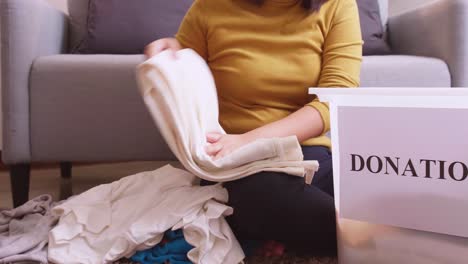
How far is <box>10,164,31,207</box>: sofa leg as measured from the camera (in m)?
0.98

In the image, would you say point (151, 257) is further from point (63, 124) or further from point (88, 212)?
point (63, 124)

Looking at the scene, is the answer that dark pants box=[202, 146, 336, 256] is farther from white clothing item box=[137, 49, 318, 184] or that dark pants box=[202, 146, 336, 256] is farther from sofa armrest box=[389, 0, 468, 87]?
sofa armrest box=[389, 0, 468, 87]

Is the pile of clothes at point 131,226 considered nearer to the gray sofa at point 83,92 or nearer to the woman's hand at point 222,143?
the woman's hand at point 222,143

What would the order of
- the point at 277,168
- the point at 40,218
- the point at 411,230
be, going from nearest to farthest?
the point at 411,230 < the point at 277,168 < the point at 40,218

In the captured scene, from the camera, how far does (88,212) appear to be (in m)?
0.67

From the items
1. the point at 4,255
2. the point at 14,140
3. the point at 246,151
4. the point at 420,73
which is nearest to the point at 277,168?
the point at 246,151

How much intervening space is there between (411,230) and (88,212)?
0.47 meters

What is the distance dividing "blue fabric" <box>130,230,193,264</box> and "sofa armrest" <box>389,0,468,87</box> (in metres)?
0.74

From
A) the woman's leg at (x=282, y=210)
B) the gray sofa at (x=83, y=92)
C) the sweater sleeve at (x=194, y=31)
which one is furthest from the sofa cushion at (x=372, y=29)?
the woman's leg at (x=282, y=210)

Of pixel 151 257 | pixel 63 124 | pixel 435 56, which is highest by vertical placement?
pixel 435 56

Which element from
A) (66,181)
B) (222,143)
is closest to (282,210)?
(222,143)

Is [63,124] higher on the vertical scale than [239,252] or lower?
higher

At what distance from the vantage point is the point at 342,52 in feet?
2.39

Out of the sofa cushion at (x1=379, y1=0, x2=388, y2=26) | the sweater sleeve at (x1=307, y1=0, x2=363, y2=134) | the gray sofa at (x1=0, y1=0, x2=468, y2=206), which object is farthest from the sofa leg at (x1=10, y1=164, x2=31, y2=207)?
the sofa cushion at (x1=379, y1=0, x2=388, y2=26)
